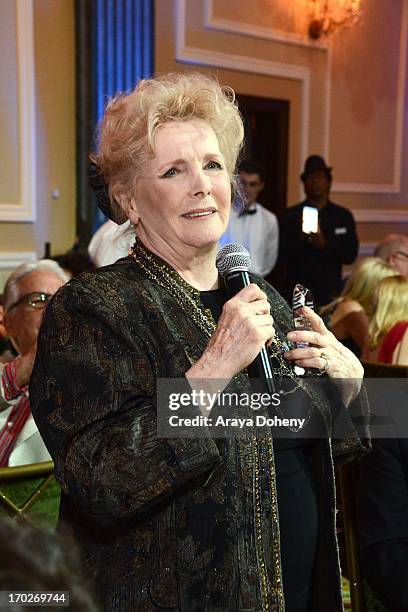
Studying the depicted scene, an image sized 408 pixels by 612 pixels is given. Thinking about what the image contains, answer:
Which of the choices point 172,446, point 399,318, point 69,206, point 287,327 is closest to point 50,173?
point 69,206

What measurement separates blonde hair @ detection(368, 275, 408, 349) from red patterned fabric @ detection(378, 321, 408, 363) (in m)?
0.14

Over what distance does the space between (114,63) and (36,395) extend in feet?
15.3

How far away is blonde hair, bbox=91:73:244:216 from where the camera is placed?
148 cm

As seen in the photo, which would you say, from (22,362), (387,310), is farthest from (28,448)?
(387,310)

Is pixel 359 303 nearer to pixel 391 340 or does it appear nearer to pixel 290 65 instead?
pixel 391 340

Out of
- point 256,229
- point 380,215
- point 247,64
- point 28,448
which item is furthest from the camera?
point 380,215

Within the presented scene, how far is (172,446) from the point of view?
49.1 inches

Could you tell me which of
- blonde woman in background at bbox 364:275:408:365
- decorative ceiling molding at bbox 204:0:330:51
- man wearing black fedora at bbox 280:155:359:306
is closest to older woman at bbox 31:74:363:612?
blonde woman in background at bbox 364:275:408:365

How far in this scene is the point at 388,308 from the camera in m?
3.15

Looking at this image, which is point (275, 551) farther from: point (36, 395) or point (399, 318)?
point (399, 318)

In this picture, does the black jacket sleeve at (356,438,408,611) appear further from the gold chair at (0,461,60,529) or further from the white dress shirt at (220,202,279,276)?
the white dress shirt at (220,202,279,276)

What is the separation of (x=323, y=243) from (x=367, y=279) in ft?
7.98

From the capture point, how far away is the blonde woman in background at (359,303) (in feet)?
12.0

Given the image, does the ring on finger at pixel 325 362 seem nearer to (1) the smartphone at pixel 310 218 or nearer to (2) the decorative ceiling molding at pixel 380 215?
(1) the smartphone at pixel 310 218
